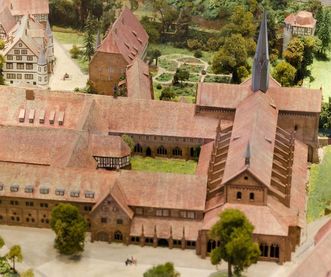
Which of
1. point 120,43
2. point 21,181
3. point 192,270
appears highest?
point 120,43

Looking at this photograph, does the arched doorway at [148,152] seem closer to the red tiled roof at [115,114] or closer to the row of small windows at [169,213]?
the red tiled roof at [115,114]

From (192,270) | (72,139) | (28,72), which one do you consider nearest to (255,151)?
(192,270)

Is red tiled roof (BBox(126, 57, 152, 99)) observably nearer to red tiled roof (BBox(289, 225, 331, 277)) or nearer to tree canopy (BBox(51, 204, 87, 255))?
tree canopy (BBox(51, 204, 87, 255))

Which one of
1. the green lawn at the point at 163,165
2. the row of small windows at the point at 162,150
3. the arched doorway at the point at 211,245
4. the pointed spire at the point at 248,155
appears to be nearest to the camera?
the arched doorway at the point at 211,245

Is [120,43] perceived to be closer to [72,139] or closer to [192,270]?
[72,139]

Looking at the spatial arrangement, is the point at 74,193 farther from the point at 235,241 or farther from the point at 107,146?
the point at 235,241

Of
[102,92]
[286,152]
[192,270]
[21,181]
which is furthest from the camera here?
[102,92]

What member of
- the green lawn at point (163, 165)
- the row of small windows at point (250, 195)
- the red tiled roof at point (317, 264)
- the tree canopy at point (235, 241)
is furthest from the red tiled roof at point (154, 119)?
the red tiled roof at point (317, 264)

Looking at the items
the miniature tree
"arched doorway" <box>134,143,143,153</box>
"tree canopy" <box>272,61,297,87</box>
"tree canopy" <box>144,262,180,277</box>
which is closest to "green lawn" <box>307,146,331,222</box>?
"tree canopy" <box>272,61,297,87</box>
